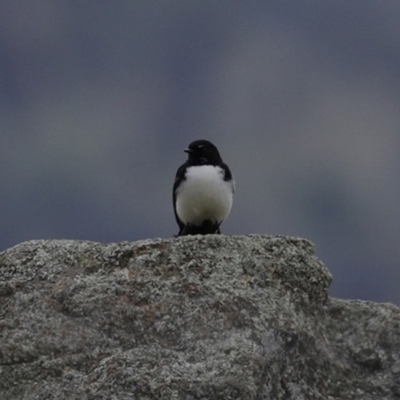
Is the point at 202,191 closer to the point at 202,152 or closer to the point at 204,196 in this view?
A: the point at 204,196

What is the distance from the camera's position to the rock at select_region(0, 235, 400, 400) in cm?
609

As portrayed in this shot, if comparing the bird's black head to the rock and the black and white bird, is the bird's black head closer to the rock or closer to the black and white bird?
the black and white bird

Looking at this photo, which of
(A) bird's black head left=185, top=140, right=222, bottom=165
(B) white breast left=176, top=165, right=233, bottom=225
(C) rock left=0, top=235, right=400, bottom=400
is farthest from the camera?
(A) bird's black head left=185, top=140, right=222, bottom=165

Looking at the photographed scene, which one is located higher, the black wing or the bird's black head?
the bird's black head

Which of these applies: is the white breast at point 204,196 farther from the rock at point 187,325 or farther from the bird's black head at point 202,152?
the rock at point 187,325

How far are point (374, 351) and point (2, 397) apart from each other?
9.49 ft

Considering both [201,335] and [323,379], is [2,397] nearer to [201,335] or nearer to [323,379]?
[201,335]

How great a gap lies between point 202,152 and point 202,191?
85 centimetres

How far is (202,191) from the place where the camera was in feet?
47.6

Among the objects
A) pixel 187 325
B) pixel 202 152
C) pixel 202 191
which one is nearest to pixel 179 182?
pixel 202 152

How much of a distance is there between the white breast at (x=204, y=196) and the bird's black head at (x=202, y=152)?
0.20 m

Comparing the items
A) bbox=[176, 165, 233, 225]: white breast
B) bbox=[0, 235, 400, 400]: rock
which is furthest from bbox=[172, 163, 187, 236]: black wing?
bbox=[0, 235, 400, 400]: rock

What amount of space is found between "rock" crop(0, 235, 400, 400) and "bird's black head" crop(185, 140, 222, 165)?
7.62m

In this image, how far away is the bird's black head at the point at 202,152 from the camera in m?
15.1
